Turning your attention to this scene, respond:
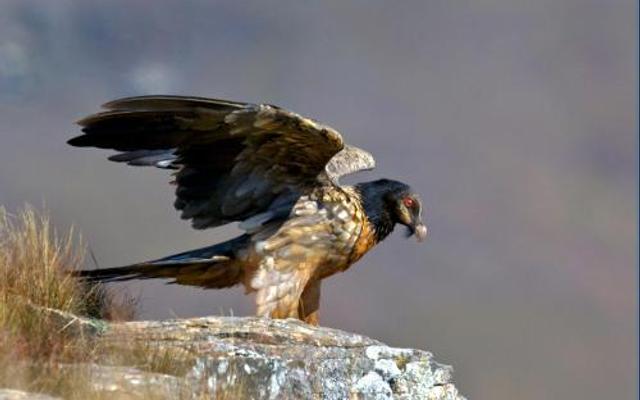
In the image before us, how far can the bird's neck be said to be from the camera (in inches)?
466

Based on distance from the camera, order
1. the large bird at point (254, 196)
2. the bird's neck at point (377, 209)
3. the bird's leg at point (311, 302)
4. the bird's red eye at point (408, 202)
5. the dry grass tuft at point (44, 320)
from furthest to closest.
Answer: the bird's red eye at point (408, 202) < the bird's neck at point (377, 209) < the bird's leg at point (311, 302) < the large bird at point (254, 196) < the dry grass tuft at point (44, 320)

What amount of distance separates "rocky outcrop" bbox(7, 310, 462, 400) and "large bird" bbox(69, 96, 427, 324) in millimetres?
1976

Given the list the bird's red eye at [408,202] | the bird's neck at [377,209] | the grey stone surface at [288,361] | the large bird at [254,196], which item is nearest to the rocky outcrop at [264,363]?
the grey stone surface at [288,361]

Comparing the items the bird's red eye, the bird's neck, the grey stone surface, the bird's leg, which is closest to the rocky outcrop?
the grey stone surface

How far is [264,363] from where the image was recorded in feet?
26.5

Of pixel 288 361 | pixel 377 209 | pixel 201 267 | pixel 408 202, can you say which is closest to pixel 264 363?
pixel 288 361

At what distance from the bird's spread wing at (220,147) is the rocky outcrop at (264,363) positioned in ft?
7.05

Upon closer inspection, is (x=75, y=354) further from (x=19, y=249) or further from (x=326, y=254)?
(x=326, y=254)

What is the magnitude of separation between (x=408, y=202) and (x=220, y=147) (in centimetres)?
210

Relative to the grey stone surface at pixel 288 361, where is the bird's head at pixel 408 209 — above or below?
above

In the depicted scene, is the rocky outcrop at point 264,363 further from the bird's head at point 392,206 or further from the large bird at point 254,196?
the bird's head at point 392,206

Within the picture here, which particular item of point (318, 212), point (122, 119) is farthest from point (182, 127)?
point (318, 212)

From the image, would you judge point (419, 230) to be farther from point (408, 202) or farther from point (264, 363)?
Answer: point (264, 363)

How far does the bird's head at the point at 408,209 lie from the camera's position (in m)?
12.0
